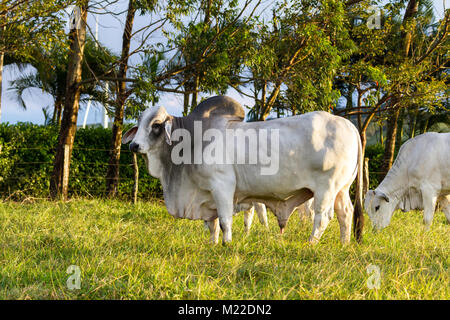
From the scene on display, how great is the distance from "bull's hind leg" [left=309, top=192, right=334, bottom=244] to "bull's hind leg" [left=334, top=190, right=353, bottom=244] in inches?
11.7

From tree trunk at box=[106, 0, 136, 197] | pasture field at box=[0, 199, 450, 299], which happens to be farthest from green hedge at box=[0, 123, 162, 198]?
pasture field at box=[0, 199, 450, 299]

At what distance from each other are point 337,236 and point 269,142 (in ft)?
5.10

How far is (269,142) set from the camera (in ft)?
13.1

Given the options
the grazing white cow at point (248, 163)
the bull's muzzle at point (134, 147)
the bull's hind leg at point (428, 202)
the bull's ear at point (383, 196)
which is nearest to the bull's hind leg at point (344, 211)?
the grazing white cow at point (248, 163)

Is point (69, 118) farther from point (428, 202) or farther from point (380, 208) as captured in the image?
point (428, 202)

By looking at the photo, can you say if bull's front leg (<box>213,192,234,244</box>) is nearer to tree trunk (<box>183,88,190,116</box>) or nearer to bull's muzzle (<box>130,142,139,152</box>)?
bull's muzzle (<box>130,142,139,152</box>)

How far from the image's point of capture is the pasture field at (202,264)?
2.63 metres

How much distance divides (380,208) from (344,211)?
2524mm

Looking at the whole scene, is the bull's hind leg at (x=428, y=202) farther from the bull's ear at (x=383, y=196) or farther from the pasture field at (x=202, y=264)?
the pasture field at (x=202, y=264)

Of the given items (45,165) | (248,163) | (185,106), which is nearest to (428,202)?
(248,163)

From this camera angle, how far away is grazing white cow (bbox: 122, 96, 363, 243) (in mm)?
3947
